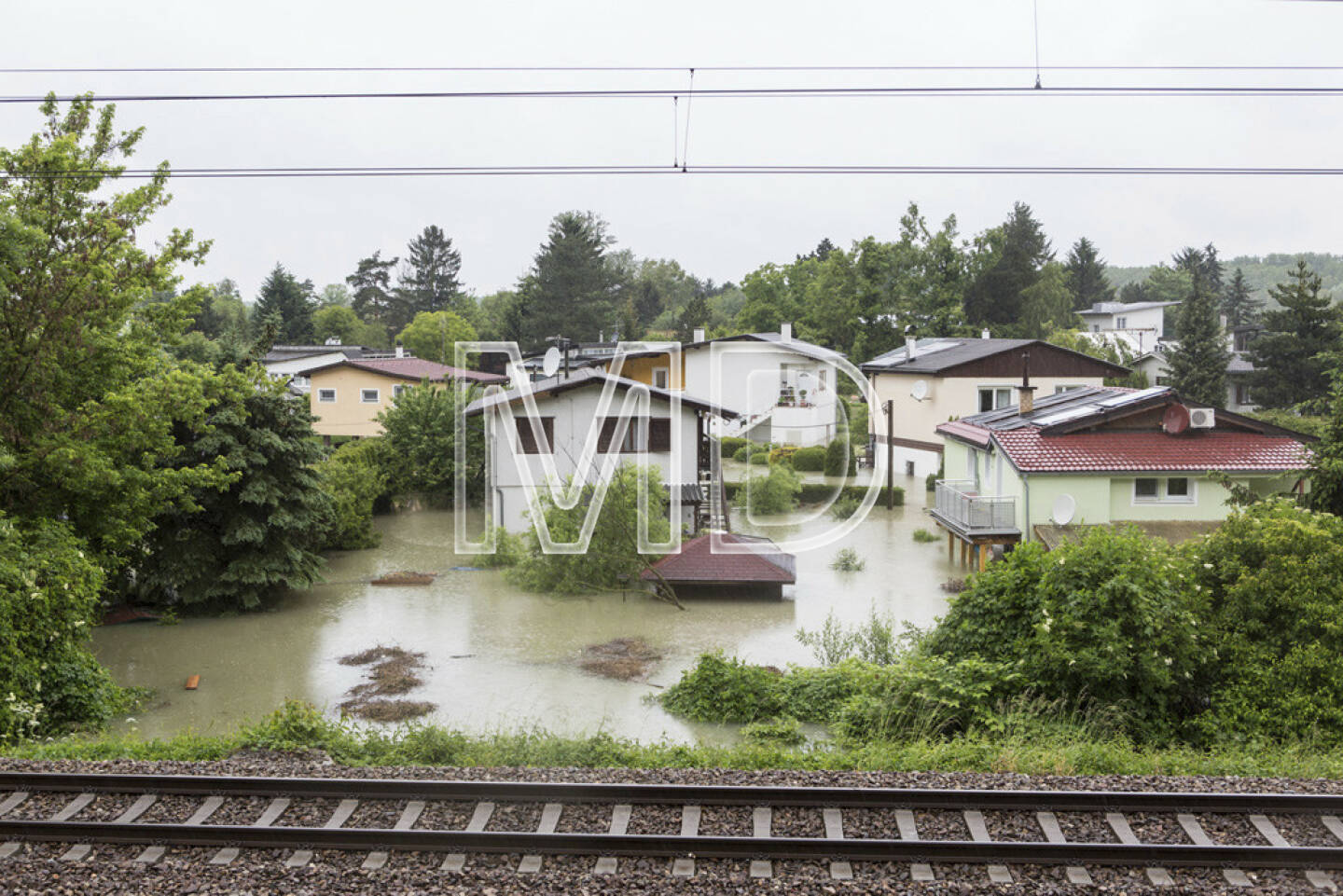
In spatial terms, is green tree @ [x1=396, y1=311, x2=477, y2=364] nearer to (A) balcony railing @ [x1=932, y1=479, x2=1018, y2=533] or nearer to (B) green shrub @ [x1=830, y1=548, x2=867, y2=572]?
(B) green shrub @ [x1=830, y1=548, x2=867, y2=572]

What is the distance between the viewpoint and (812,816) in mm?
7438

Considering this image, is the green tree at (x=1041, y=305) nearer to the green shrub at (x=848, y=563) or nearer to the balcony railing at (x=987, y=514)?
the green shrub at (x=848, y=563)

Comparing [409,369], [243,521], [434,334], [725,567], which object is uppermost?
[434,334]

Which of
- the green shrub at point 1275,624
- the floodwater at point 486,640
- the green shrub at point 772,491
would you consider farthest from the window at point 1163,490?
the green shrub at point 1275,624

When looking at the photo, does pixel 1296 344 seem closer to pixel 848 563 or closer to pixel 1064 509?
pixel 1064 509

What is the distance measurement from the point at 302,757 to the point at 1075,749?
6.92m

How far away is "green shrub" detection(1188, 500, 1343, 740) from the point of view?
1020cm

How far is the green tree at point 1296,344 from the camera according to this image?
39469 millimetres

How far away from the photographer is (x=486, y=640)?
57.7 ft

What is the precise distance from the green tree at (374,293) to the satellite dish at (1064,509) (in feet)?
165

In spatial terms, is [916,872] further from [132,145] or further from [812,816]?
[132,145]

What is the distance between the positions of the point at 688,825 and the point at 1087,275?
83.1 metres

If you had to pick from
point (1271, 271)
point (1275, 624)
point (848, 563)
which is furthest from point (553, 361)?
point (1271, 271)

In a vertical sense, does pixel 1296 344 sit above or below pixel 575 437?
above
